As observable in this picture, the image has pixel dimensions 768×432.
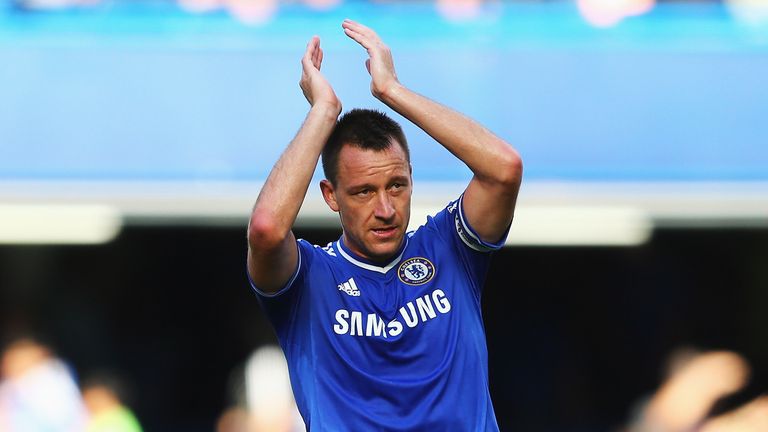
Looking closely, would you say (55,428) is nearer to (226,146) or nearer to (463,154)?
(226,146)

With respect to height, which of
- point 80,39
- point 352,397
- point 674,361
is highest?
point 80,39

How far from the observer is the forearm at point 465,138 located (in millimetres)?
3289

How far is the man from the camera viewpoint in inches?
127

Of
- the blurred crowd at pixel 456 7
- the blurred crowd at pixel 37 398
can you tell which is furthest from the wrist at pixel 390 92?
the blurred crowd at pixel 456 7

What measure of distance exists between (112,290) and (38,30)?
4.09 m

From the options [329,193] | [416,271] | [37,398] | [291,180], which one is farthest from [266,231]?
[37,398]

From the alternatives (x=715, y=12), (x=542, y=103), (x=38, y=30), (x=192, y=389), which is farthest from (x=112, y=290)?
(x=715, y=12)

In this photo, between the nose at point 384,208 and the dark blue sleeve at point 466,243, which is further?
the dark blue sleeve at point 466,243

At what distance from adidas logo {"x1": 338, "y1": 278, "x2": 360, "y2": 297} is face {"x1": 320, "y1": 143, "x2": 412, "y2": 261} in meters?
0.11

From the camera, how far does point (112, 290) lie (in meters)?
12.0

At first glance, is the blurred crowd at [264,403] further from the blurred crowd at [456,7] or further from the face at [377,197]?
the face at [377,197]

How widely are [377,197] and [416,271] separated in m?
0.29

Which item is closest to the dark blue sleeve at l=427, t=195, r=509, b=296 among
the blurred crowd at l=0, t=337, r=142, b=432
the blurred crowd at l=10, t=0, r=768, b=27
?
the blurred crowd at l=0, t=337, r=142, b=432

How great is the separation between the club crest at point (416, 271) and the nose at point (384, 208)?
23cm
